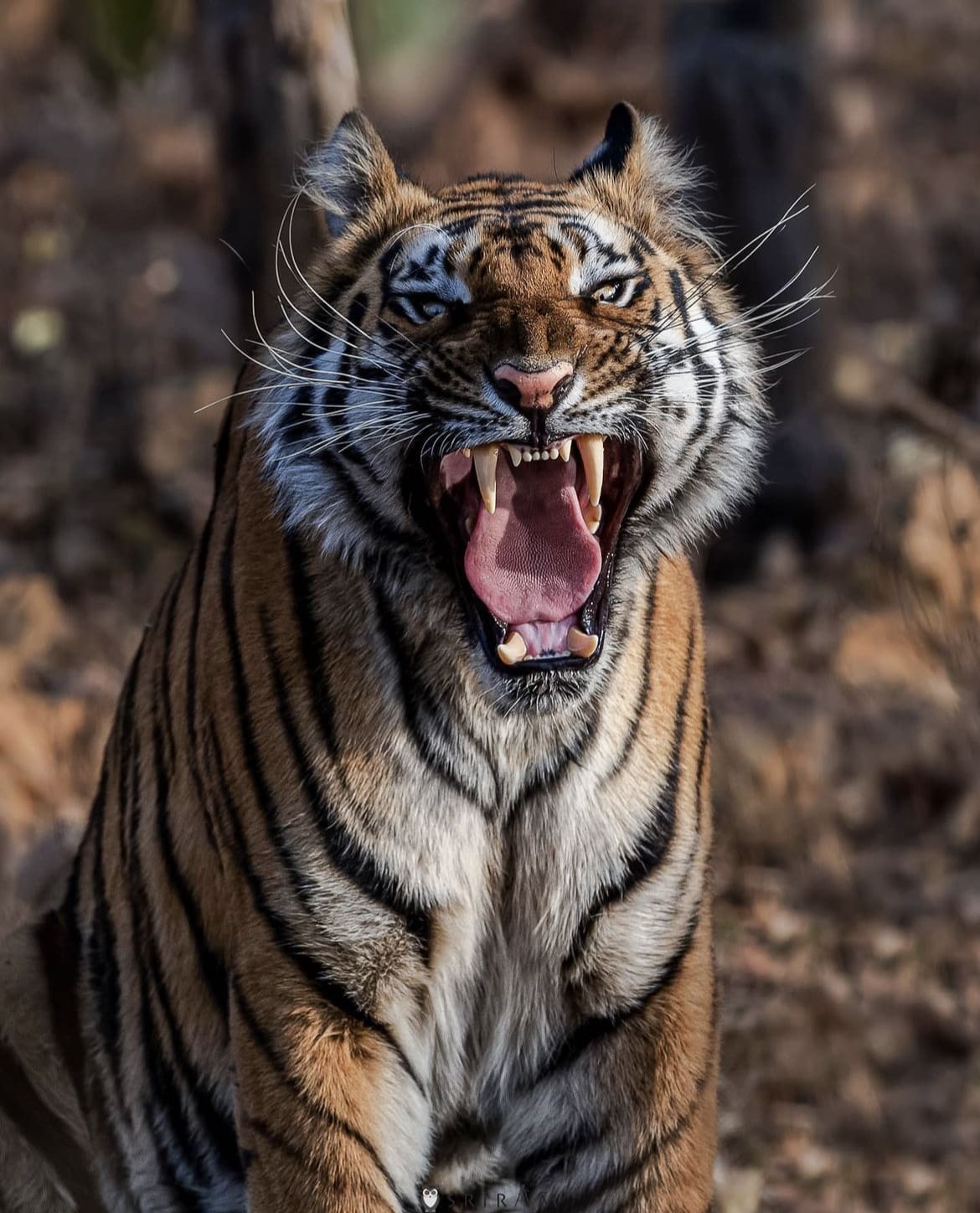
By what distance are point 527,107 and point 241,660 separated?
9.96 m

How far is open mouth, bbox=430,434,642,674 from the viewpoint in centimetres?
264

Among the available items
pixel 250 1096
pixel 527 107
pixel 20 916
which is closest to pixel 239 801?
pixel 250 1096

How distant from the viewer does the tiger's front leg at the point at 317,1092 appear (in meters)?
2.73

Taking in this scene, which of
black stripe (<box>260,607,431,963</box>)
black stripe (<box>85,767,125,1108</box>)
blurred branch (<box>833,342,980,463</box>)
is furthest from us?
blurred branch (<box>833,342,980,463</box>)

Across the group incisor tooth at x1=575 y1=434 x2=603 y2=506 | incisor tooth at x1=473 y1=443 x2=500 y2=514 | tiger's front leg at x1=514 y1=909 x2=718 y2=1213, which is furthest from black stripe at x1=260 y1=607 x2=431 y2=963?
incisor tooth at x1=575 y1=434 x2=603 y2=506

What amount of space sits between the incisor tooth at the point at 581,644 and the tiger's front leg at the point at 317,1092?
2.12 feet

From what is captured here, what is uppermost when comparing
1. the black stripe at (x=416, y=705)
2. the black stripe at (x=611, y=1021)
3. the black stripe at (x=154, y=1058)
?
the black stripe at (x=416, y=705)

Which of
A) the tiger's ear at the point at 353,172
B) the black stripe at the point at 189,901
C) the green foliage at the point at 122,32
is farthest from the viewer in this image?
the green foliage at the point at 122,32

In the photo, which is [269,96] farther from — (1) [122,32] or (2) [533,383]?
(1) [122,32]

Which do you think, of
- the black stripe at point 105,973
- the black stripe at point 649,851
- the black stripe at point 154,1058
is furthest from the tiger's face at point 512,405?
the black stripe at point 105,973

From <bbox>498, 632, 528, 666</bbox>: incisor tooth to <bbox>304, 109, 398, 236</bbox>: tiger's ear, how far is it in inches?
32.9

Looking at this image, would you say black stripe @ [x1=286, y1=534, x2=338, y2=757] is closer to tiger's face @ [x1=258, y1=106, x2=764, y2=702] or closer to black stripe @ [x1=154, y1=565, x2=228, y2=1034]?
tiger's face @ [x1=258, y1=106, x2=764, y2=702]

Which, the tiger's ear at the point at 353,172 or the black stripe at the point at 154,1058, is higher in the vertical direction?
the tiger's ear at the point at 353,172

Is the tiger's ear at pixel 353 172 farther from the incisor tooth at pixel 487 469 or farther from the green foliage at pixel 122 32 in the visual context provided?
the green foliage at pixel 122 32
